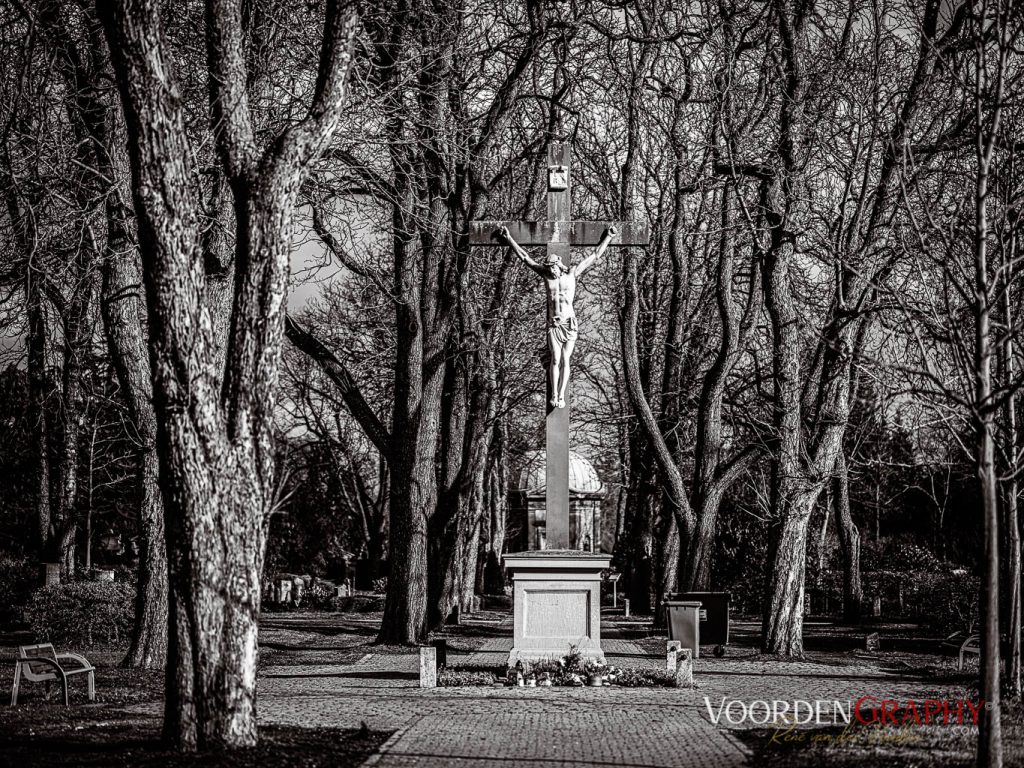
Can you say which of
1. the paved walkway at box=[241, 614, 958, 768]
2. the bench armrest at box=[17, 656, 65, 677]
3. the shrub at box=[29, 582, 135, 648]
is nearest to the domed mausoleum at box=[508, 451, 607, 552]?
the shrub at box=[29, 582, 135, 648]

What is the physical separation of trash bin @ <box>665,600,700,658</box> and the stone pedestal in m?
3.44

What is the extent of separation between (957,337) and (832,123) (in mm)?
8372

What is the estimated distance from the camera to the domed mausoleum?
48.7m

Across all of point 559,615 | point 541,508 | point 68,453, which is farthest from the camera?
point 541,508

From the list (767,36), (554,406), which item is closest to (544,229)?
(554,406)

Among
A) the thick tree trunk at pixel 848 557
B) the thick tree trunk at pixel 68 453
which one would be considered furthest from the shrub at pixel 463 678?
the thick tree trunk at pixel 848 557

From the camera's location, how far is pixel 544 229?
14922 millimetres

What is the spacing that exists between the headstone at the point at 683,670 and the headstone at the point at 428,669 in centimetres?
285

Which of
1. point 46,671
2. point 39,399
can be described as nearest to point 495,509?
point 39,399

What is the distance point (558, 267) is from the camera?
47.7ft

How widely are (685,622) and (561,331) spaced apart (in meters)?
5.50

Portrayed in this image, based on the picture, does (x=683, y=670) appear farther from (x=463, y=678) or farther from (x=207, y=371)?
(x=207, y=371)

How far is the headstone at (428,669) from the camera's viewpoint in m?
13.4

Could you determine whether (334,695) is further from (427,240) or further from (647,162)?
(647,162)
